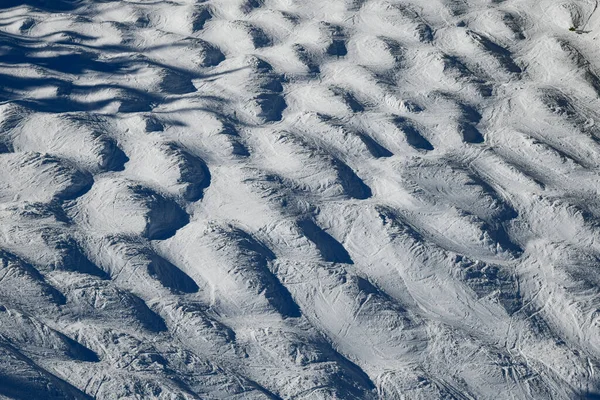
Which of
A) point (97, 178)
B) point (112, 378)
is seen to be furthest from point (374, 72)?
point (112, 378)

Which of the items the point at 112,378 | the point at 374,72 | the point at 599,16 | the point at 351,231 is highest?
the point at 599,16

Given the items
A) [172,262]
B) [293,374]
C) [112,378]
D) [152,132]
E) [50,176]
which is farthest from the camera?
[152,132]

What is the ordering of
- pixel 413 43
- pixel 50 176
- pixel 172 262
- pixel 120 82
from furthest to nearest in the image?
pixel 413 43, pixel 120 82, pixel 50 176, pixel 172 262

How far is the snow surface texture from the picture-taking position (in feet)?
6.97

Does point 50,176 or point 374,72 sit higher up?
point 374,72

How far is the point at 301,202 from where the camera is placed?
267cm

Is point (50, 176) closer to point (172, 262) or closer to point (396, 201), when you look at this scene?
point (172, 262)

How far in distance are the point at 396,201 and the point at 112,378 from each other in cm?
126

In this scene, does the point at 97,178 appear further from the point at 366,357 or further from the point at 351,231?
the point at 366,357

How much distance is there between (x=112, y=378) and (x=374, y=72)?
2018 mm

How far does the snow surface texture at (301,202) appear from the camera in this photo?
2123 mm

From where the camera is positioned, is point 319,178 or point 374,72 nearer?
point 319,178

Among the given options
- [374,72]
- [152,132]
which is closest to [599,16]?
[374,72]

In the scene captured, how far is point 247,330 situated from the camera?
2.21 metres
